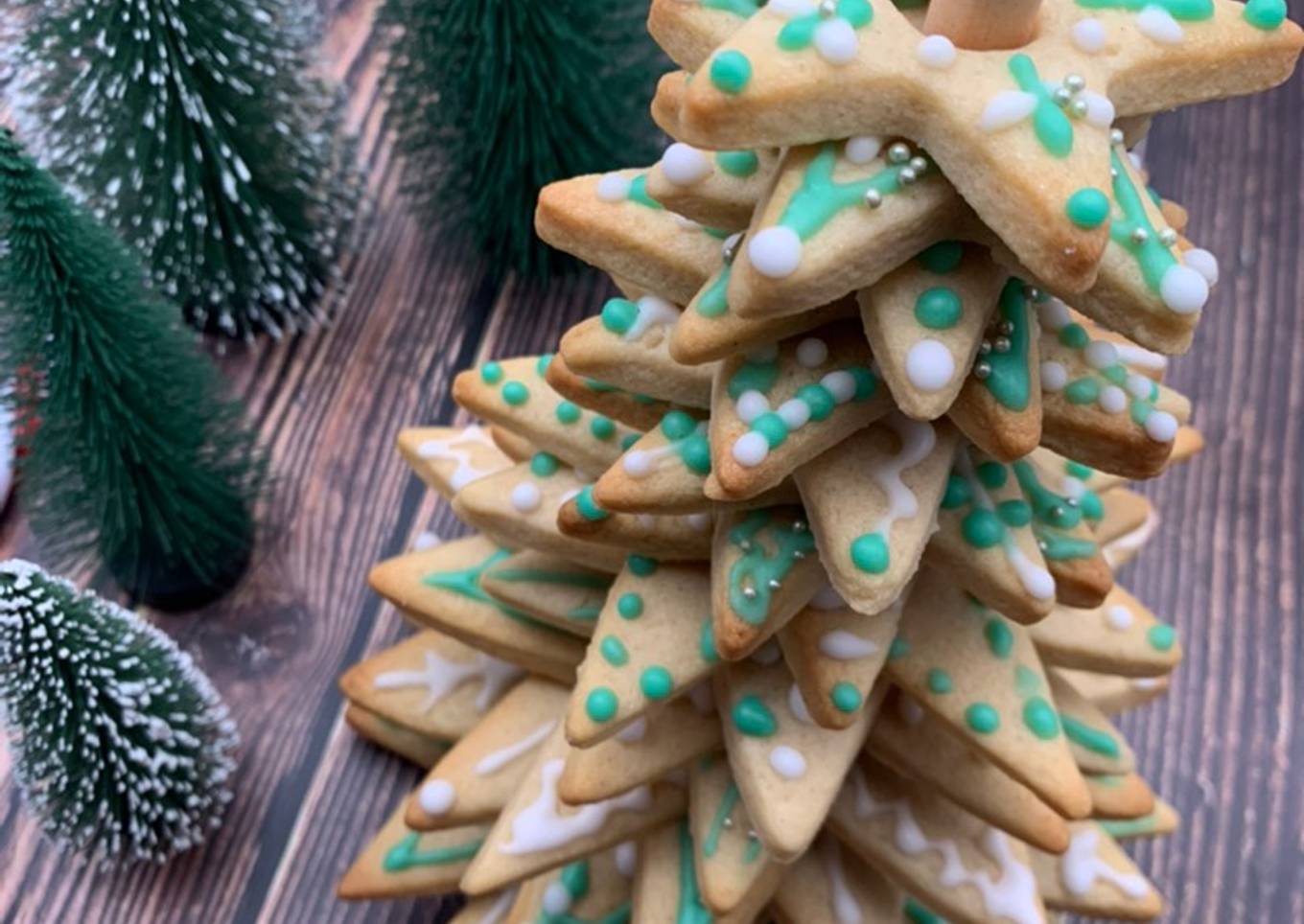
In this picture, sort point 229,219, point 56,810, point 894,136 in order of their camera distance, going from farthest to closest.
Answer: point 229,219, point 56,810, point 894,136

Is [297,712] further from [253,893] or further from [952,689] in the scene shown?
[952,689]

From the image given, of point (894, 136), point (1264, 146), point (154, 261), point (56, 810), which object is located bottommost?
point (1264, 146)

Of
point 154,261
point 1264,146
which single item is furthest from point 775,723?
point 1264,146

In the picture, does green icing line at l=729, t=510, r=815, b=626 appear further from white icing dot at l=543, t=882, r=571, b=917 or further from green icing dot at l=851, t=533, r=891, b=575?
white icing dot at l=543, t=882, r=571, b=917

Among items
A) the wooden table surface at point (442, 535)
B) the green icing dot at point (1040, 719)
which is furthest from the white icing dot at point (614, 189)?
the wooden table surface at point (442, 535)

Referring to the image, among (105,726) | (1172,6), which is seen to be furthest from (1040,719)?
(105,726)

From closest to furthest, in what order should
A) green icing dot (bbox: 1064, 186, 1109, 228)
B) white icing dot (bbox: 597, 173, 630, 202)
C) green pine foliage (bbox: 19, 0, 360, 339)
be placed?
green icing dot (bbox: 1064, 186, 1109, 228) < white icing dot (bbox: 597, 173, 630, 202) < green pine foliage (bbox: 19, 0, 360, 339)

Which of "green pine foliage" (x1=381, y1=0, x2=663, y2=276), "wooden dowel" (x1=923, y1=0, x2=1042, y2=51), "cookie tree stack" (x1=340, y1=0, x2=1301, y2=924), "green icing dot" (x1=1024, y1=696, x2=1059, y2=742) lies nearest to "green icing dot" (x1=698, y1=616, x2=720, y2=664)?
"cookie tree stack" (x1=340, y1=0, x2=1301, y2=924)
